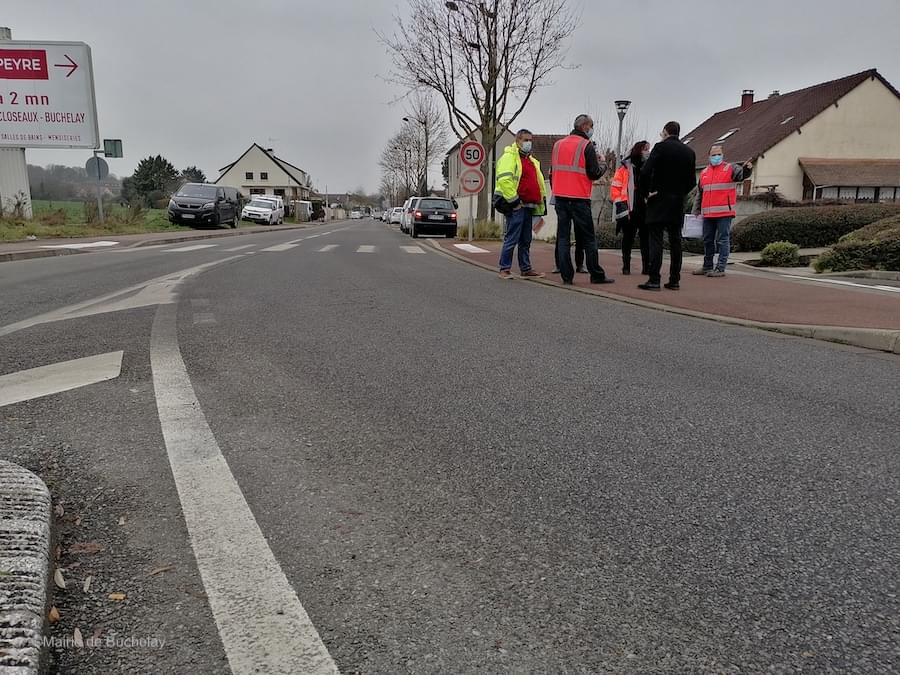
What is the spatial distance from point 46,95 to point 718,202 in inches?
919

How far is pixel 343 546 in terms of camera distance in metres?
2.04

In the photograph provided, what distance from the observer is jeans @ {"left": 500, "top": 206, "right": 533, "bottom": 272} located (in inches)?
358

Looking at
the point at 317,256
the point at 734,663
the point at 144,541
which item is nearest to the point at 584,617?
the point at 734,663

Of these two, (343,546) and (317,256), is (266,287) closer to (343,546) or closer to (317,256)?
(317,256)

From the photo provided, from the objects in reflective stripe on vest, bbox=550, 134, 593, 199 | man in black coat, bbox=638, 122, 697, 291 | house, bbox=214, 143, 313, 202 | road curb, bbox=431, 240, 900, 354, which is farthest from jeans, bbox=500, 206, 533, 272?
house, bbox=214, 143, 313, 202

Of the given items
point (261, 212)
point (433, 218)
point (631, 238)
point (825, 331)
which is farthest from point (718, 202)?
point (261, 212)

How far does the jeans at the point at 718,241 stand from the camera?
32.2 ft

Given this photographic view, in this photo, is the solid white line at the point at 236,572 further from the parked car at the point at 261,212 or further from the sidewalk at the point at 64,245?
the parked car at the point at 261,212

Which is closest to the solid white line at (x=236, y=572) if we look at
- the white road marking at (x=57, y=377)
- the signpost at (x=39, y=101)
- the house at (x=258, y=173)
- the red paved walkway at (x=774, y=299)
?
the white road marking at (x=57, y=377)

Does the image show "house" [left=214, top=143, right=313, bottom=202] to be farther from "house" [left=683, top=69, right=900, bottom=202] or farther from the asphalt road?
the asphalt road

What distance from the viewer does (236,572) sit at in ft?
6.08

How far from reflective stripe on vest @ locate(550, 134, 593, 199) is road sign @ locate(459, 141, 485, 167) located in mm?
6994

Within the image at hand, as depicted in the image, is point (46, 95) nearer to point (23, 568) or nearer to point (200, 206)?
point (200, 206)

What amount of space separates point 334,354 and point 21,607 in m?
3.10
